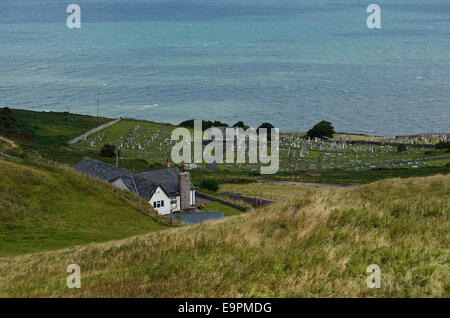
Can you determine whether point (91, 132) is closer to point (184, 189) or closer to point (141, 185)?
point (141, 185)

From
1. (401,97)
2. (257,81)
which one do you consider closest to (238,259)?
(401,97)

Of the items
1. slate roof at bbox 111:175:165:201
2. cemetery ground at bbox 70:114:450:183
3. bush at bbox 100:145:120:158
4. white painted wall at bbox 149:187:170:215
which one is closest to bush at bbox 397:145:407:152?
cemetery ground at bbox 70:114:450:183

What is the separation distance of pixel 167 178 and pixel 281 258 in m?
35.7

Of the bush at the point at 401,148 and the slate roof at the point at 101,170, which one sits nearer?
the slate roof at the point at 101,170

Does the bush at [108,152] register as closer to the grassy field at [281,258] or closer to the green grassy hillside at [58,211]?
the green grassy hillside at [58,211]

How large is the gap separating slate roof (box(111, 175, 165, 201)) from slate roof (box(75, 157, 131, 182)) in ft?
2.56

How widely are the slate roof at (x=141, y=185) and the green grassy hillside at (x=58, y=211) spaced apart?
11.3 feet

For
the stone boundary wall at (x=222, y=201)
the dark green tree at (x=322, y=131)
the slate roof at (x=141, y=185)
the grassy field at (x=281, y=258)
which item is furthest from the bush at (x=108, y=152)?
the grassy field at (x=281, y=258)

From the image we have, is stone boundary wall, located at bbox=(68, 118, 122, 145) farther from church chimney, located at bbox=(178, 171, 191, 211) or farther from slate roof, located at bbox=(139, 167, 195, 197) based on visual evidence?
church chimney, located at bbox=(178, 171, 191, 211)

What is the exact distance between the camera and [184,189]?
47875mm

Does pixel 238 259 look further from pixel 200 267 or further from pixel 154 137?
pixel 154 137

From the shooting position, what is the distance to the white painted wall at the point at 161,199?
45.4 m

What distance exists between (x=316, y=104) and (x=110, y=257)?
131 m

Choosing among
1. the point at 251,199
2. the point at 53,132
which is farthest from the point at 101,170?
the point at 53,132
